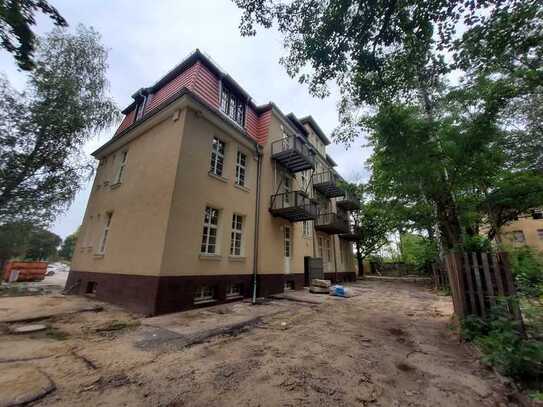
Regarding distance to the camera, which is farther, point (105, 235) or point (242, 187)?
point (242, 187)

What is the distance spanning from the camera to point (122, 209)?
9102mm

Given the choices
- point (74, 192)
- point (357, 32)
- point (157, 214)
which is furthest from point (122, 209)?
point (357, 32)

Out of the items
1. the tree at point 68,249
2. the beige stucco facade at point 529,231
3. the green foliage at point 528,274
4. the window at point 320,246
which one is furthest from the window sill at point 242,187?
the tree at point 68,249

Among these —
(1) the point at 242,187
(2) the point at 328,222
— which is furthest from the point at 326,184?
(1) the point at 242,187

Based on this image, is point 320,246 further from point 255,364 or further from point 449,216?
point 255,364

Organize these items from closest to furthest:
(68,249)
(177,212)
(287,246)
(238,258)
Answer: (177,212), (238,258), (287,246), (68,249)

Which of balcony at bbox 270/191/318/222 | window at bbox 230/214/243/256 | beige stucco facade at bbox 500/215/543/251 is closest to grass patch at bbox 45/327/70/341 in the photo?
window at bbox 230/214/243/256

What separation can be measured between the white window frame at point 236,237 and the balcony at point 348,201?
40.4 ft

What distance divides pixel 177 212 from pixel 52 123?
895 cm

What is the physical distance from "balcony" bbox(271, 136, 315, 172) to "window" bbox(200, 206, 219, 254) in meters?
4.89

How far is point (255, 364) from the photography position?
11.5 feet

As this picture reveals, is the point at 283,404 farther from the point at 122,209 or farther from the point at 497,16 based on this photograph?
the point at 122,209

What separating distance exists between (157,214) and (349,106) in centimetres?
764

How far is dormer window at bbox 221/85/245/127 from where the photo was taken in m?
10.3
